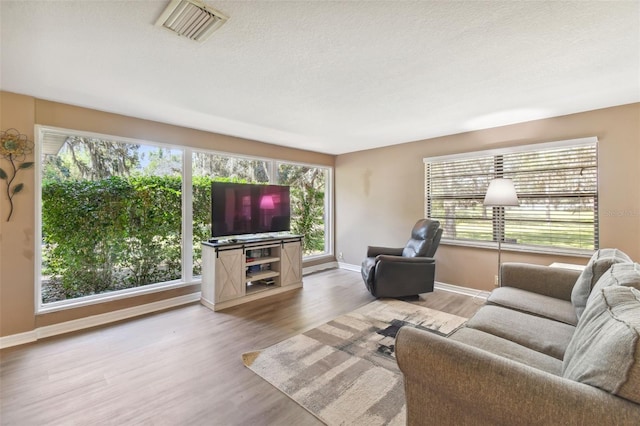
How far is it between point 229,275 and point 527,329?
10.1ft

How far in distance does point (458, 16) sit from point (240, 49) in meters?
1.41

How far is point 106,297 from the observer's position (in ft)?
10.5

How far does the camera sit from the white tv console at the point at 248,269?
3.54 metres

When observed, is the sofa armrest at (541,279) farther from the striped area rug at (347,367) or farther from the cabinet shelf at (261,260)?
the cabinet shelf at (261,260)

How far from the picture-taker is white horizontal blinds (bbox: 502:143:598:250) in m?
3.28

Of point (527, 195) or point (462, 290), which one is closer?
point (527, 195)

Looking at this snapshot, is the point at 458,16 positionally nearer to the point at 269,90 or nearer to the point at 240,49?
the point at 240,49

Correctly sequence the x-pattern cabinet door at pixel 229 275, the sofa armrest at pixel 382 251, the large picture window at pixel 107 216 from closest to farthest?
the large picture window at pixel 107 216
the x-pattern cabinet door at pixel 229 275
the sofa armrest at pixel 382 251

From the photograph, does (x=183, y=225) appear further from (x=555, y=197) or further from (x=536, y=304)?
(x=555, y=197)

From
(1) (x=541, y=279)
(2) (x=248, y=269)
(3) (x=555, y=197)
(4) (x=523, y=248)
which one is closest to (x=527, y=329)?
(1) (x=541, y=279)

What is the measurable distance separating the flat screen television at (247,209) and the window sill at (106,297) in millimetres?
841

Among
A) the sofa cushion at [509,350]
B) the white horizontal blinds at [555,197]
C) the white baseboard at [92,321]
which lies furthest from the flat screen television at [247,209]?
the white horizontal blinds at [555,197]

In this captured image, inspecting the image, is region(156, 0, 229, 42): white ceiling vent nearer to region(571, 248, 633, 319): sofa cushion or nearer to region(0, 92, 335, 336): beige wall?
region(0, 92, 335, 336): beige wall

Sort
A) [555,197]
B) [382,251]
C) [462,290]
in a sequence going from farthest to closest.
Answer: [382,251] → [462,290] → [555,197]
